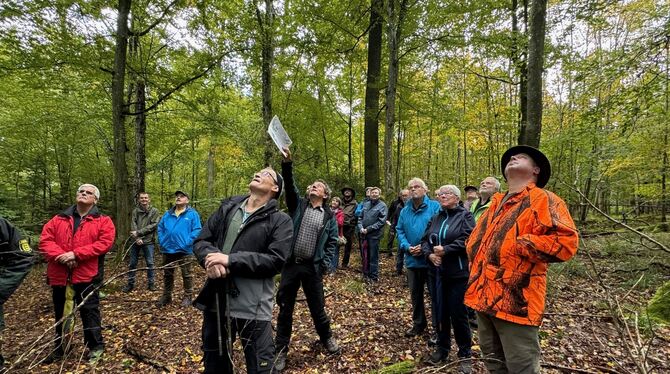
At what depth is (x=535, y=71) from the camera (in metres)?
5.90

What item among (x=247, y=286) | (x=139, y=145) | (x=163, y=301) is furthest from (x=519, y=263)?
(x=139, y=145)

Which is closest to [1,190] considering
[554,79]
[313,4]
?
[313,4]

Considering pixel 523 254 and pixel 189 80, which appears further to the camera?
pixel 189 80

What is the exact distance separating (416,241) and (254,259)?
3216mm

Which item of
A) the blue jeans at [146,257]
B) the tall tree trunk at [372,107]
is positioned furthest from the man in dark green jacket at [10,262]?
the tall tree trunk at [372,107]

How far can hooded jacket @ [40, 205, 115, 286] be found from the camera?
4.06 m

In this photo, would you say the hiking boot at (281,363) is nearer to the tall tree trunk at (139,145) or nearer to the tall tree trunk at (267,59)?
the tall tree trunk at (267,59)

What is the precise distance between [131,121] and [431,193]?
1842 cm

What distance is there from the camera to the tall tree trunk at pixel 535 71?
5871 millimetres

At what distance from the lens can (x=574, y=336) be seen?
4.62 m

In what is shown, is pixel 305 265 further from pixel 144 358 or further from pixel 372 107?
pixel 372 107

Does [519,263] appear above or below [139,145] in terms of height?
below

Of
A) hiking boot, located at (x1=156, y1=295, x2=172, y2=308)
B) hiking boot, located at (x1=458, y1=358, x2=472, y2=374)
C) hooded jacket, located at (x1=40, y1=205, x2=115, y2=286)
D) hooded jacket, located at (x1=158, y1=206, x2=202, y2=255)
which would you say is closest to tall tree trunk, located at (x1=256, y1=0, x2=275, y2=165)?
hooded jacket, located at (x1=158, y1=206, x2=202, y2=255)

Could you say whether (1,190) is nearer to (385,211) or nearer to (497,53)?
(385,211)
